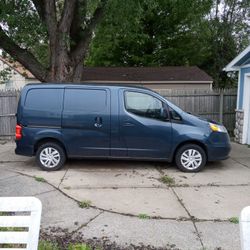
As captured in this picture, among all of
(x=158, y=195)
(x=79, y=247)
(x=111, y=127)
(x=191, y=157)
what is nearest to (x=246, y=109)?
(x=191, y=157)

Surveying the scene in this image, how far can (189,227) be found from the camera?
4633 millimetres

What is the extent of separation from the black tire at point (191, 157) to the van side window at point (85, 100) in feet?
6.65

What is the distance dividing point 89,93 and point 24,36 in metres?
5.47

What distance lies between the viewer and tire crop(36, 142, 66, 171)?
7676 mm

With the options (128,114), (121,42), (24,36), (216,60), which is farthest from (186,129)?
(216,60)

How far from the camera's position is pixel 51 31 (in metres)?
10.6

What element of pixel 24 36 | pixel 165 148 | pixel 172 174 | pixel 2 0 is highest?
pixel 2 0

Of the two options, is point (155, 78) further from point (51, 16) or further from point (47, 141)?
point (47, 141)

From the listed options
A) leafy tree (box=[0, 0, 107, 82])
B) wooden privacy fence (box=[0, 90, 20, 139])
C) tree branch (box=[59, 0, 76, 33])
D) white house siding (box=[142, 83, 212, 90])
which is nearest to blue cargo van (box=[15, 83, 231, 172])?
leafy tree (box=[0, 0, 107, 82])

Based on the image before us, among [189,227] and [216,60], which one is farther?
[216,60]

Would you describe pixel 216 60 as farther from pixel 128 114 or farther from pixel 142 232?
pixel 142 232

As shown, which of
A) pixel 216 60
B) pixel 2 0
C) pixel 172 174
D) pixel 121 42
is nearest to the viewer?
pixel 172 174

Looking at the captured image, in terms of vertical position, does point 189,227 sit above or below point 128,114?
below

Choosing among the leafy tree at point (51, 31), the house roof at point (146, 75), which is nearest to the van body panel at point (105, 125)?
the leafy tree at point (51, 31)
